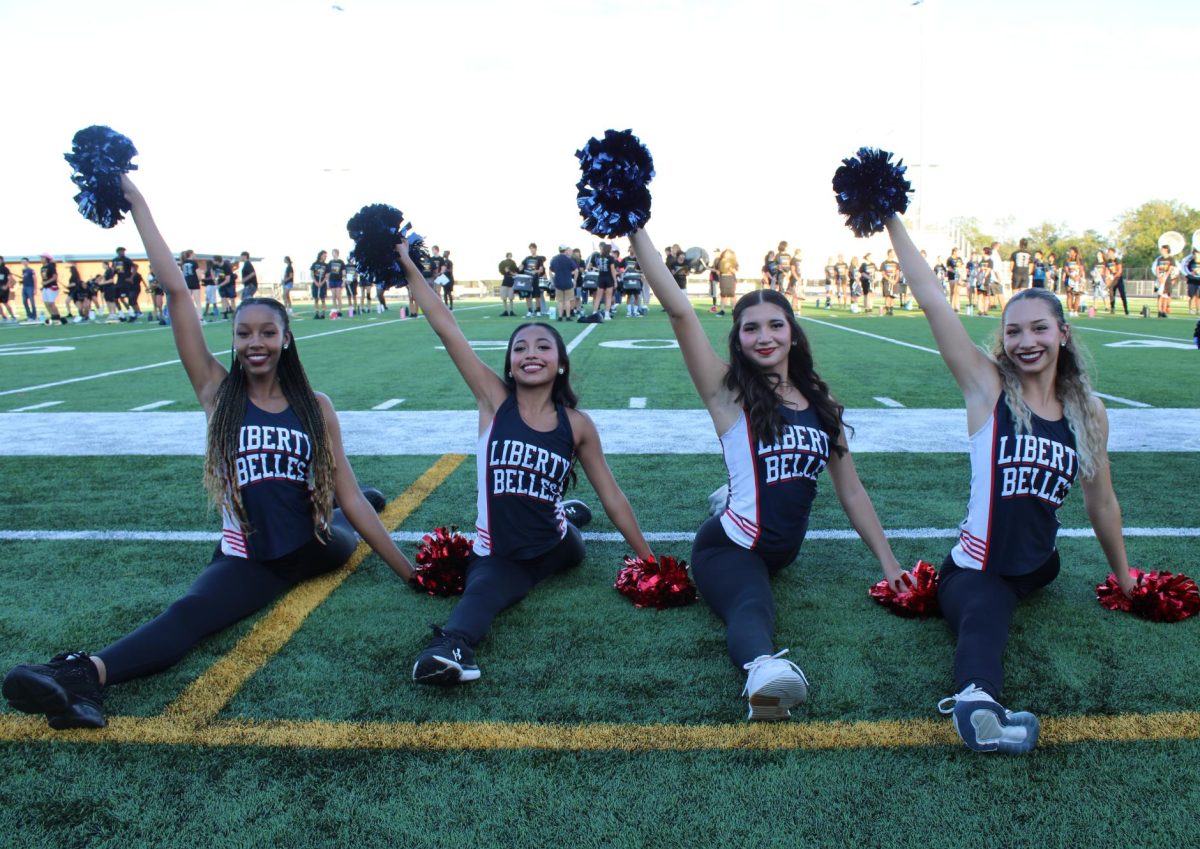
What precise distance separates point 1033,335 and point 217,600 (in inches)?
106

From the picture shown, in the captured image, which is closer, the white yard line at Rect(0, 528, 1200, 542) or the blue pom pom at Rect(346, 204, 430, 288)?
the blue pom pom at Rect(346, 204, 430, 288)

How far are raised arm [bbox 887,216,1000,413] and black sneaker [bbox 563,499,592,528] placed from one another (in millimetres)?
1838

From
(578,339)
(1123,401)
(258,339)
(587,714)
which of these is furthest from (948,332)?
(578,339)

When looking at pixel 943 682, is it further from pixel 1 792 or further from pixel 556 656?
pixel 1 792

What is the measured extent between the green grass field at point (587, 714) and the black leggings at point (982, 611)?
11 cm

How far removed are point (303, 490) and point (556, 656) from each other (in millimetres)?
1148

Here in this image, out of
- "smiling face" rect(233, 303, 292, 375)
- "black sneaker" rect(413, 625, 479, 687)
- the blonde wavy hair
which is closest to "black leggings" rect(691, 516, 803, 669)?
"black sneaker" rect(413, 625, 479, 687)

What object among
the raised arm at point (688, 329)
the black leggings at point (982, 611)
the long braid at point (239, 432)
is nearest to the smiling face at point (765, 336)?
the raised arm at point (688, 329)

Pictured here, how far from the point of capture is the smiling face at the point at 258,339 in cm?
322

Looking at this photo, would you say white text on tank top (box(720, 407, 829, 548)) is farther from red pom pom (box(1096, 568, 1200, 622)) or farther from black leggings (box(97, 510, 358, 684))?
black leggings (box(97, 510, 358, 684))

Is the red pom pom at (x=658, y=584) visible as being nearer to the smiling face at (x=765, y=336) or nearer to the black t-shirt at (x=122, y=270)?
the smiling face at (x=765, y=336)

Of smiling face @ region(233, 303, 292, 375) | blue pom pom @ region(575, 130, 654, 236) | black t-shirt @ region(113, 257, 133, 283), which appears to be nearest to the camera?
blue pom pom @ region(575, 130, 654, 236)

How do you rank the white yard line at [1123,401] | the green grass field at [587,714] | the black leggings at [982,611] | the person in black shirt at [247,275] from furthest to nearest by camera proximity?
the person in black shirt at [247,275] → the white yard line at [1123,401] → the black leggings at [982,611] → the green grass field at [587,714]

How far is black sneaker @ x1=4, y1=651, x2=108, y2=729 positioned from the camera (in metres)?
2.28
